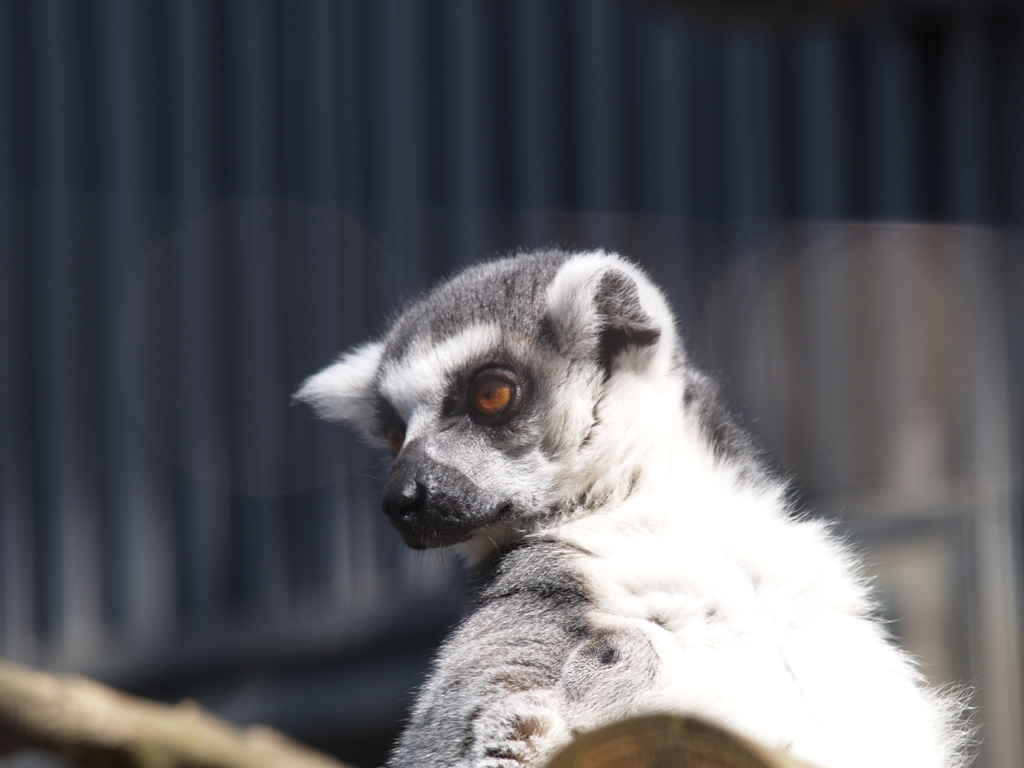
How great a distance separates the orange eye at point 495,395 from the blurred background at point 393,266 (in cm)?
182

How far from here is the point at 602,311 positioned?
1.53 m

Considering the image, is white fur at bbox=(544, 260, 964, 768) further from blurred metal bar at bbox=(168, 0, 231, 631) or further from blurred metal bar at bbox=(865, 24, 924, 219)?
blurred metal bar at bbox=(865, 24, 924, 219)

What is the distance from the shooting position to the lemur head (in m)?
1.47

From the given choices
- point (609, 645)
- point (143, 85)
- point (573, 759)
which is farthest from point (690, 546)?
point (143, 85)

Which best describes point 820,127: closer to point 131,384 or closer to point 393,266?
point 393,266

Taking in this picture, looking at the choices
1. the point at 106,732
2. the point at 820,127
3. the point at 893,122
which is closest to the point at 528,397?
the point at 106,732

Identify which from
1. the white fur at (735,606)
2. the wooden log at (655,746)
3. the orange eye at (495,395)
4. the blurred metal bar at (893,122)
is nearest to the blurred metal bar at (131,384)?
the orange eye at (495,395)

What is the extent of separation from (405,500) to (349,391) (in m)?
0.48

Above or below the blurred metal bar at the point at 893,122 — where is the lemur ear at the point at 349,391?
below

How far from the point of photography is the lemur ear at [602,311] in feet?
5.01

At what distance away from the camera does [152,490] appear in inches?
144

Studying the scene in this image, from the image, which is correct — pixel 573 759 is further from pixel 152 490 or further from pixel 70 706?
pixel 152 490

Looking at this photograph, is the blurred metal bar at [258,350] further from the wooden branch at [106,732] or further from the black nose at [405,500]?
the black nose at [405,500]

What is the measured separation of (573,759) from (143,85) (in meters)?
3.39
